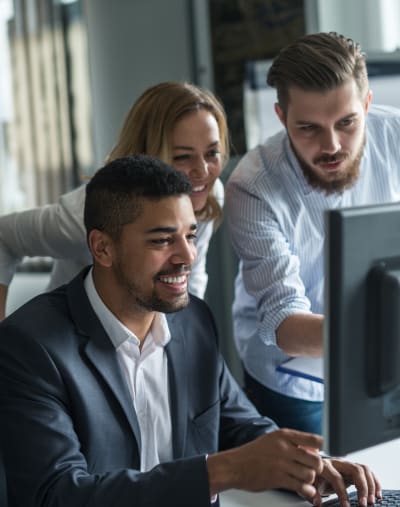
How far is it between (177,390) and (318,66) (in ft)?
2.35

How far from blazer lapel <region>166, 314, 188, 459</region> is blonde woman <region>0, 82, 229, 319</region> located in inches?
17.9

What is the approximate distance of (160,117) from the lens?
196cm

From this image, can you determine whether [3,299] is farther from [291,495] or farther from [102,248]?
[291,495]

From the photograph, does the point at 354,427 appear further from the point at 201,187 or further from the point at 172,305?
the point at 201,187

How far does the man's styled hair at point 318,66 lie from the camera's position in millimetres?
1764

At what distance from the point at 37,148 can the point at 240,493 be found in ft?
13.2

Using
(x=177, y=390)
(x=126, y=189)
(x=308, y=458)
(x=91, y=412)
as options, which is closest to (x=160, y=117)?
(x=126, y=189)

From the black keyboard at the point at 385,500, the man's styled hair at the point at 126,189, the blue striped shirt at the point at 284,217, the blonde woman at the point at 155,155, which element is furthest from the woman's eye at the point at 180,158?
the black keyboard at the point at 385,500

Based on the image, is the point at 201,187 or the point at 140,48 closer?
the point at 201,187

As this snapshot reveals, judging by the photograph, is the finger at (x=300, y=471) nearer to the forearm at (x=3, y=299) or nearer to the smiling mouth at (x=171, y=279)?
the smiling mouth at (x=171, y=279)

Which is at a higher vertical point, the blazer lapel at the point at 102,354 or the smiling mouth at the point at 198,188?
the smiling mouth at the point at 198,188

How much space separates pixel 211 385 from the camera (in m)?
1.66

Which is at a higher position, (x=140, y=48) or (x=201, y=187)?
(x=140, y=48)

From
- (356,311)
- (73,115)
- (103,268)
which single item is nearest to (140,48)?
(73,115)
